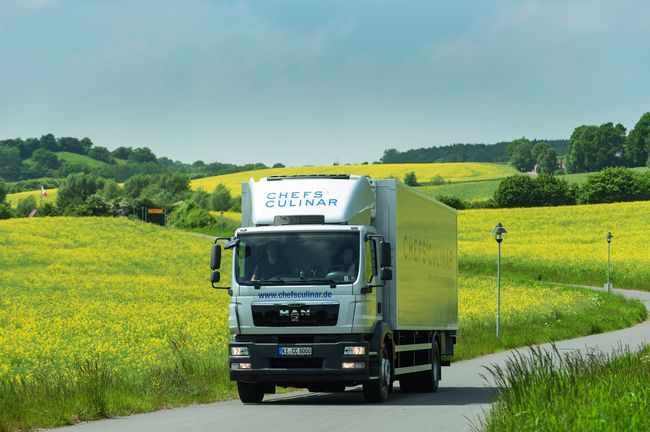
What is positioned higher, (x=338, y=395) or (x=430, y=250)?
(x=430, y=250)

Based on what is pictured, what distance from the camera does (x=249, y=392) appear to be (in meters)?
18.7

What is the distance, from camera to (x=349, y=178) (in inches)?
741

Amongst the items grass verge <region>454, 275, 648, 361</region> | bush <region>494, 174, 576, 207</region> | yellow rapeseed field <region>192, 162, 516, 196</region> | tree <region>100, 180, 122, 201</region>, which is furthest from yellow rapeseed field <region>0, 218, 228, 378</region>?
yellow rapeseed field <region>192, 162, 516, 196</region>

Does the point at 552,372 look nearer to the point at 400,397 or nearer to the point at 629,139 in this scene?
the point at 400,397

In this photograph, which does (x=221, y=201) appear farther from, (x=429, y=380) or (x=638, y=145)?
(x=429, y=380)

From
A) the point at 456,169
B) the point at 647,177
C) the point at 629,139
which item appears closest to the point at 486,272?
→ the point at 647,177

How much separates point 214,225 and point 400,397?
10244 cm

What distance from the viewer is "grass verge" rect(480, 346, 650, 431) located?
10203mm

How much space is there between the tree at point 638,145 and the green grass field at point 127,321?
119 m

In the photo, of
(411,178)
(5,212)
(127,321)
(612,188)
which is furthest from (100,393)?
(411,178)

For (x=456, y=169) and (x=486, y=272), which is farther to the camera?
(x=456, y=169)

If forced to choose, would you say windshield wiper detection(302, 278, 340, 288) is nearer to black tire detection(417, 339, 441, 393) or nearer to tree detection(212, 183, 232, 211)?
black tire detection(417, 339, 441, 393)

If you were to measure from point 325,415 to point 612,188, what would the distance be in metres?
119

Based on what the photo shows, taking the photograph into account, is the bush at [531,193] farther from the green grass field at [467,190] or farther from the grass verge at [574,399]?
the grass verge at [574,399]
